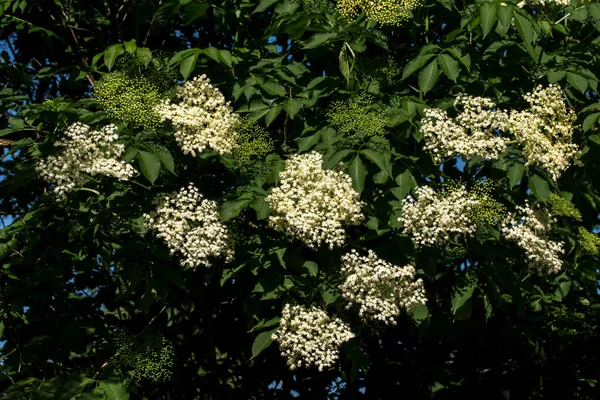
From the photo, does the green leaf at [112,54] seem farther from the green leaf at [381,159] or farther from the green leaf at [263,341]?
the green leaf at [263,341]

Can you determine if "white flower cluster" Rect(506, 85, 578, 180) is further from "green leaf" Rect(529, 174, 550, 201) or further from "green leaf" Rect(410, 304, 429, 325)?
"green leaf" Rect(410, 304, 429, 325)

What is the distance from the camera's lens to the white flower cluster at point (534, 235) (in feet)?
13.0

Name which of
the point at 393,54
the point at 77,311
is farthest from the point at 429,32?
the point at 77,311

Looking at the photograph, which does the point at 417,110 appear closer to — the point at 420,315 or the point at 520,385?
the point at 420,315

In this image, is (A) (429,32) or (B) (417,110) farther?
(A) (429,32)

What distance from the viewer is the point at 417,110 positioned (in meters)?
4.03

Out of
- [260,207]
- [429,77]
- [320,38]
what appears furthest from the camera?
[320,38]

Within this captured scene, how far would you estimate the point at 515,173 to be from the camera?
3.86 m

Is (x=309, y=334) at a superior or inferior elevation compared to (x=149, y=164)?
inferior

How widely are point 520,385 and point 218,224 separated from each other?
7.45 feet

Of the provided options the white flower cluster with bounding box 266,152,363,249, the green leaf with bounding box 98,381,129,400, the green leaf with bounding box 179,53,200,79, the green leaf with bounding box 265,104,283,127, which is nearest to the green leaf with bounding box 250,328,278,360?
the white flower cluster with bounding box 266,152,363,249

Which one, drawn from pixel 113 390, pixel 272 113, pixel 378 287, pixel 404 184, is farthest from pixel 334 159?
pixel 113 390

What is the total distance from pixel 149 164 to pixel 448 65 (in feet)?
4.59

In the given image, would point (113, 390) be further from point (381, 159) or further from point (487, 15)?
point (487, 15)
